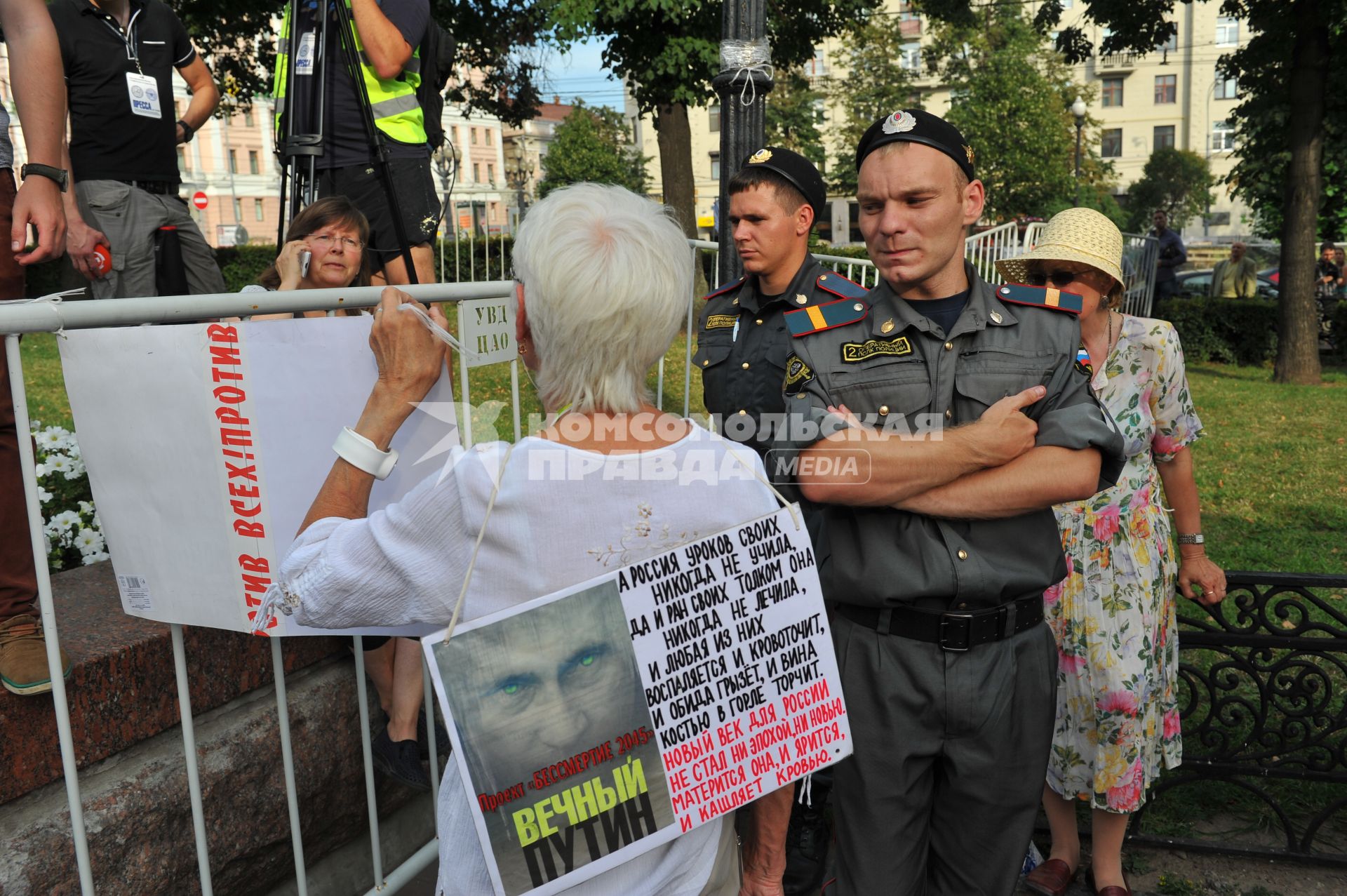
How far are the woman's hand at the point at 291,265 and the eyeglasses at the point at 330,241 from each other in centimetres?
3

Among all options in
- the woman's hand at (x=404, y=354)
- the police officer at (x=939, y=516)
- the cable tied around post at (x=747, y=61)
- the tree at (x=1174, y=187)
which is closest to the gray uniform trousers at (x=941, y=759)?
the police officer at (x=939, y=516)

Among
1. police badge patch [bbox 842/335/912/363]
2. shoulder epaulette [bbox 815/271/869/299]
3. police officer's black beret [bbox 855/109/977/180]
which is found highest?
police officer's black beret [bbox 855/109/977/180]

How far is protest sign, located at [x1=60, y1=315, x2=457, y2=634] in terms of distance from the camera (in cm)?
202

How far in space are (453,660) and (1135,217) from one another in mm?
55129

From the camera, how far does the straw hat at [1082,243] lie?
3006mm

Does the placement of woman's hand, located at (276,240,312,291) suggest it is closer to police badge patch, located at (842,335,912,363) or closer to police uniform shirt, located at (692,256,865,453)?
police uniform shirt, located at (692,256,865,453)

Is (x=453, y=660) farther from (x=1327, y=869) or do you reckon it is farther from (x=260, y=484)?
(x=1327, y=869)

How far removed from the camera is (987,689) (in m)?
2.24

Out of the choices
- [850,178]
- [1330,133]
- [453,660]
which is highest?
[850,178]

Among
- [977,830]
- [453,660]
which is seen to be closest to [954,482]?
[977,830]

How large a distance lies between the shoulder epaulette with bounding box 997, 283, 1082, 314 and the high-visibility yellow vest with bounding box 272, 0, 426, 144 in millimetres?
2622

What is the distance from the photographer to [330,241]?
11.7 ft

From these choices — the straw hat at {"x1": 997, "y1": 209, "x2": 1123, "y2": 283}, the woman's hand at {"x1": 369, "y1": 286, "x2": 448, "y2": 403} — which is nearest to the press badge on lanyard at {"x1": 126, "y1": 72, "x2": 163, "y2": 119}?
the woman's hand at {"x1": 369, "y1": 286, "x2": 448, "y2": 403}

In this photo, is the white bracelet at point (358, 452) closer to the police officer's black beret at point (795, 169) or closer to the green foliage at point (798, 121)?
the police officer's black beret at point (795, 169)
